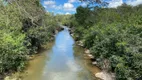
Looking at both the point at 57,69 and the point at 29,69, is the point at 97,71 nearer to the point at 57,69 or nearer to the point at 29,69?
the point at 57,69

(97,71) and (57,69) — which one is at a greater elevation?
(57,69)

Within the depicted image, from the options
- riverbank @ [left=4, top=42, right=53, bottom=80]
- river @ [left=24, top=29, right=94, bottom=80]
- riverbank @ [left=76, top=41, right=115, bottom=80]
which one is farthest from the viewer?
river @ [left=24, top=29, right=94, bottom=80]

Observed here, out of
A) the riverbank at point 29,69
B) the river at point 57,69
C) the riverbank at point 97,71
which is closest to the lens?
the riverbank at point 29,69

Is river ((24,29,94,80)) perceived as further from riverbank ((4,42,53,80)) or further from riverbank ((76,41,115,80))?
riverbank ((76,41,115,80))

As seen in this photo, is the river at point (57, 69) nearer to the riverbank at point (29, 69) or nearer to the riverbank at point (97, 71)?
the riverbank at point (29, 69)

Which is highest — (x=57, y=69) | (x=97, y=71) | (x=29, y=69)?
(x=57, y=69)

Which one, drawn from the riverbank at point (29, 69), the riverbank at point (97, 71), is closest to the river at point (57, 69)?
the riverbank at point (29, 69)

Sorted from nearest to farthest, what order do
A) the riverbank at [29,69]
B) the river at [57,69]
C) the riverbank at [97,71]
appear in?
the riverbank at [29,69]
the riverbank at [97,71]
the river at [57,69]

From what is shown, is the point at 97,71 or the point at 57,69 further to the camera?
the point at 57,69

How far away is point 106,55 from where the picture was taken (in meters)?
19.2

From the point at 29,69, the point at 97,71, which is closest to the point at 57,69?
the point at 29,69

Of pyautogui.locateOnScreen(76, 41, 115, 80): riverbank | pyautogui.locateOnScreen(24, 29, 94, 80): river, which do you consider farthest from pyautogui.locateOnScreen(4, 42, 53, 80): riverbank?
pyautogui.locateOnScreen(76, 41, 115, 80): riverbank

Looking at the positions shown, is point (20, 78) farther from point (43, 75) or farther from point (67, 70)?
point (67, 70)

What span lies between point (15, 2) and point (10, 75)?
12318 millimetres
